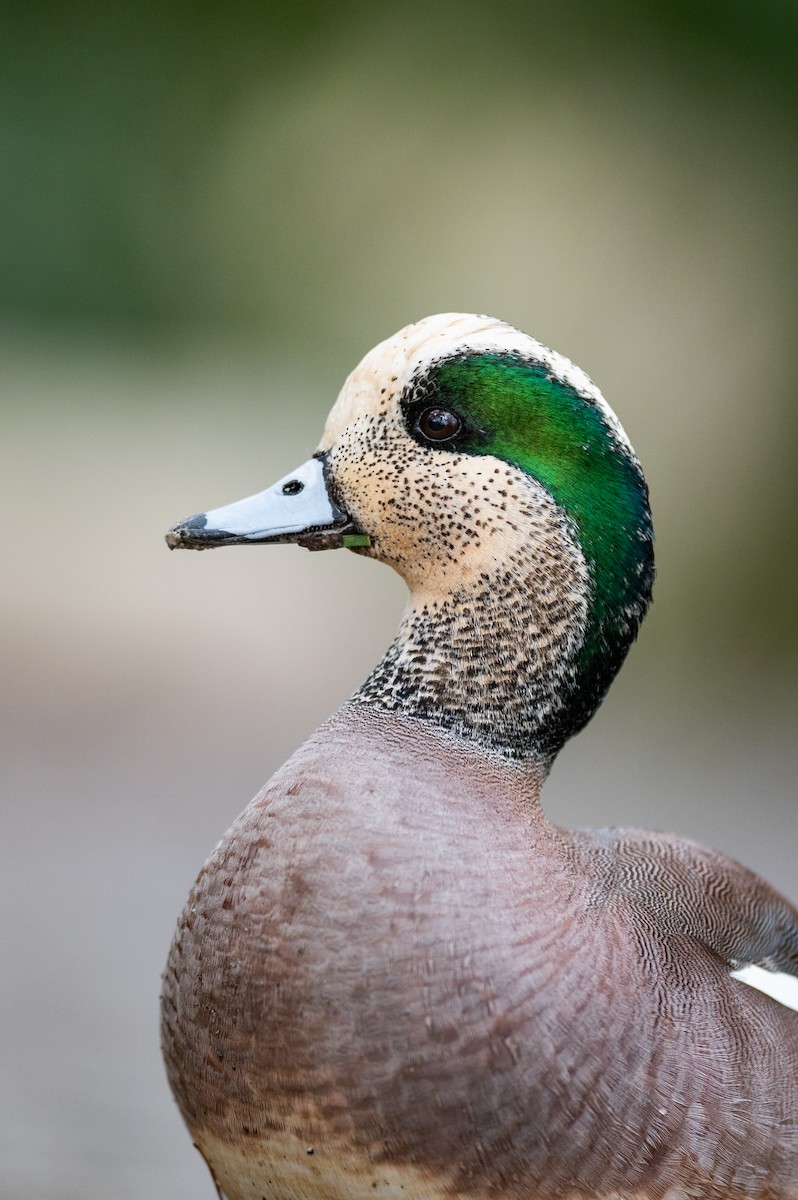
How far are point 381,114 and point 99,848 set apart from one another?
2.60 m

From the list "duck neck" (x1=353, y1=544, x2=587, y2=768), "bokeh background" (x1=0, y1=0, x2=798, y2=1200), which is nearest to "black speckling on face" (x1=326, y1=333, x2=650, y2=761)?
"duck neck" (x1=353, y1=544, x2=587, y2=768)

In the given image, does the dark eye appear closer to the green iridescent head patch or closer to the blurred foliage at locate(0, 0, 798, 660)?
the green iridescent head patch

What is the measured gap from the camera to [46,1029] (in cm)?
222

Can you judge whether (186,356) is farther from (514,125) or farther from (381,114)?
(514,125)

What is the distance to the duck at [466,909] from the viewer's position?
897 mm

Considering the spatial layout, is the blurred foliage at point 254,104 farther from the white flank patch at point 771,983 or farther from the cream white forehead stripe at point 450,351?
the white flank patch at point 771,983

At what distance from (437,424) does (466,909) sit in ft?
1.31

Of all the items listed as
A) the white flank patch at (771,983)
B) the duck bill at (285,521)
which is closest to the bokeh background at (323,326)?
the white flank patch at (771,983)

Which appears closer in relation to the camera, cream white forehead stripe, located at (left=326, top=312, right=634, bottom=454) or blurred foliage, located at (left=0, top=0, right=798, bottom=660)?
cream white forehead stripe, located at (left=326, top=312, right=634, bottom=454)

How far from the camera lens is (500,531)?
1.03 metres

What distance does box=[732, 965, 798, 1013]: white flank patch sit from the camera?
1.12 meters

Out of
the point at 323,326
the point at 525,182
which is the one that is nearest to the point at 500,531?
the point at 525,182

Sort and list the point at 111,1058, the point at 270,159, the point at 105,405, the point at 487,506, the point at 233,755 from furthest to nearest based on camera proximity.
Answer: the point at 105,405, the point at 270,159, the point at 233,755, the point at 111,1058, the point at 487,506

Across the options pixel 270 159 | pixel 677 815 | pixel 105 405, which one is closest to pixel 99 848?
pixel 677 815
